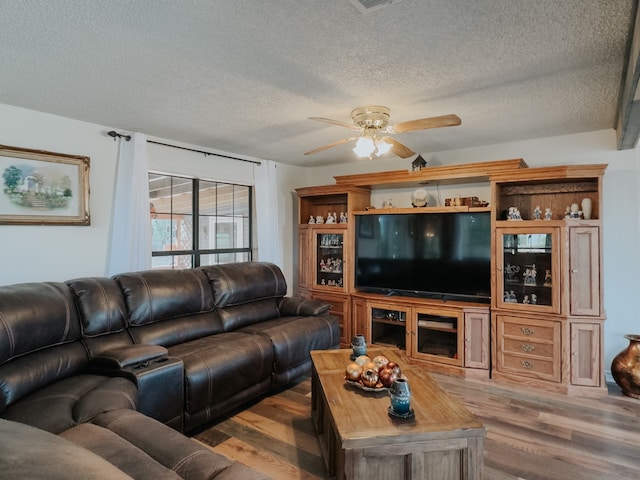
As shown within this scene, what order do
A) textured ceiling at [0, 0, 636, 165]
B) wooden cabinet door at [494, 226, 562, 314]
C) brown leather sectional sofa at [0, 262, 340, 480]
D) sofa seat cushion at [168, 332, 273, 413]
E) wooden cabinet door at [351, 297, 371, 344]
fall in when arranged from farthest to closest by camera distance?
1. wooden cabinet door at [351, 297, 371, 344]
2. wooden cabinet door at [494, 226, 562, 314]
3. sofa seat cushion at [168, 332, 273, 413]
4. textured ceiling at [0, 0, 636, 165]
5. brown leather sectional sofa at [0, 262, 340, 480]

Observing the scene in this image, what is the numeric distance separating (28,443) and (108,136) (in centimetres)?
319

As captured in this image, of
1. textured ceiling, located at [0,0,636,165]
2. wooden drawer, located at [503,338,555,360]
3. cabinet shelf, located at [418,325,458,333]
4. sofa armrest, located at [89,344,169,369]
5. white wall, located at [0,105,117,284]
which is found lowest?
wooden drawer, located at [503,338,555,360]

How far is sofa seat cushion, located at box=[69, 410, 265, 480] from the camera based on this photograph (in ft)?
4.09

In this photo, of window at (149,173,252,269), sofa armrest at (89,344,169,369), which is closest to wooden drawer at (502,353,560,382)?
sofa armrest at (89,344,169,369)

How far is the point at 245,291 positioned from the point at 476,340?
2407 millimetres

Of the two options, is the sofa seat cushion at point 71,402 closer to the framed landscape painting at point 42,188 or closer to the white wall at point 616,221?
the framed landscape painting at point 42,188

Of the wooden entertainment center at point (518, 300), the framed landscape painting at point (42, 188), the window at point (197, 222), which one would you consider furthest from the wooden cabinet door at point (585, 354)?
the framed landscape painting at point (42, 188)

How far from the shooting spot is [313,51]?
77.2 inches

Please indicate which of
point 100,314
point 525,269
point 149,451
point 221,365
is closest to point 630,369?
point 525,269

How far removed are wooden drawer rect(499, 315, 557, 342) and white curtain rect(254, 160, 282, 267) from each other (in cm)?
275

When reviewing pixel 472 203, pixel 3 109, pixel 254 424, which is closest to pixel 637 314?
pixel 472 203

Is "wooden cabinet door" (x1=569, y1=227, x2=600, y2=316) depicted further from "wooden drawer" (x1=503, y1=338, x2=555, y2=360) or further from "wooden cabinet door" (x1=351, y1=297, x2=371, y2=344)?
"wooden cabinet door" (x1=351, y1=297, x2=371, y2=344)

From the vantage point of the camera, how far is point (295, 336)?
3404 millimetres

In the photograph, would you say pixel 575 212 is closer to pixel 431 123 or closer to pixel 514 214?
pixel 514 214
